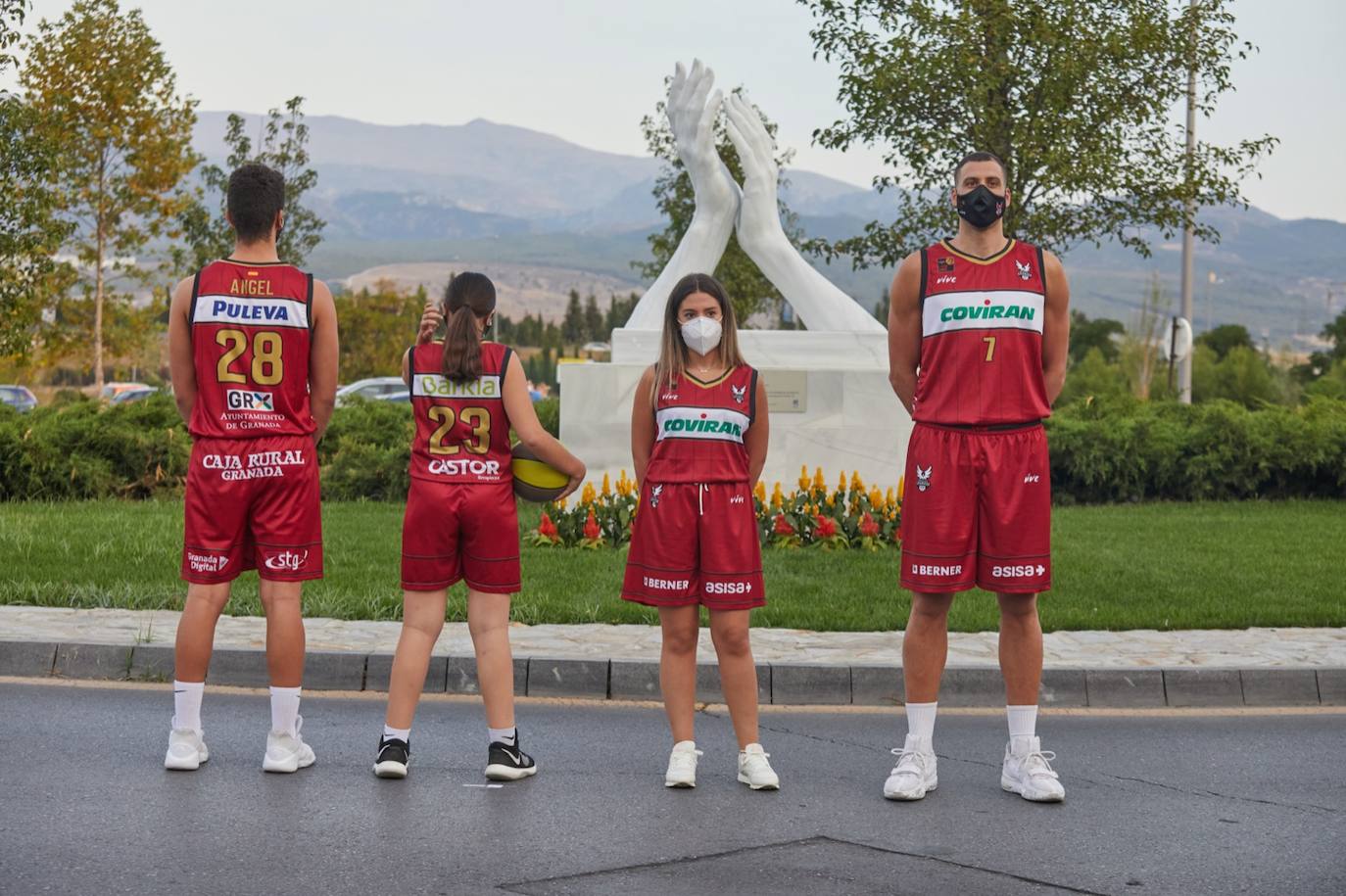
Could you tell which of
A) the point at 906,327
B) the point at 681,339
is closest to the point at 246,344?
the point at 681,339

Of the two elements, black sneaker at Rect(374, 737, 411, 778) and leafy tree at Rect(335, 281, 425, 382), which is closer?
black sneaker at Rect(374, 737, 411, 778)

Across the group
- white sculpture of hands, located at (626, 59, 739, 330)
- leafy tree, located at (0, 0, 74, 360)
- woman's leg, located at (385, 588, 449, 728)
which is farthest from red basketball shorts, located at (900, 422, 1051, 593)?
leafy tree, located at (0, 0, 74, 360)

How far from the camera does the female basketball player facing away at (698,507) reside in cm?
601

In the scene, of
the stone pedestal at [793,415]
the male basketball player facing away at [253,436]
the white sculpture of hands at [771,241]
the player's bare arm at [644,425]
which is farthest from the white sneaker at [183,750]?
the white sculpture of hands at [771,241]

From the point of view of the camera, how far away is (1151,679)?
317 inches

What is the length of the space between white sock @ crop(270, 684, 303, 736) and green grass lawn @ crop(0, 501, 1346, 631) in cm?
323

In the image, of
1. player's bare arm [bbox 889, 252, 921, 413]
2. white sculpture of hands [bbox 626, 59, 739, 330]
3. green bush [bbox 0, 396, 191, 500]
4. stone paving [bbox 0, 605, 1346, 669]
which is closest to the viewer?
player's bare arm [bbox 889, 252, 921, 413]

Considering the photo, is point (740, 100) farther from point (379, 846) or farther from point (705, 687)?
point (379, 846)

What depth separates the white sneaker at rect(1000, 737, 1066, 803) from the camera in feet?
19.5

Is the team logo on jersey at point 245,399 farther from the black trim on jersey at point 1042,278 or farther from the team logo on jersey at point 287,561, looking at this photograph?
the black trim on jersey at point 1042,278

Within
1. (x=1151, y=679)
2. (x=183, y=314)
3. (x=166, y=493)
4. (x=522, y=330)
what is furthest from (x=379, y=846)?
(x=522, y=330)

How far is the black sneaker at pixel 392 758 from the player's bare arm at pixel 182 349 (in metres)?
1.36

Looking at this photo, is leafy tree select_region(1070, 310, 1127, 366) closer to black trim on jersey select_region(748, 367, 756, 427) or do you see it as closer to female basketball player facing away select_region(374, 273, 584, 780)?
black trim on jersey select_region(748, 367, 756, 427)

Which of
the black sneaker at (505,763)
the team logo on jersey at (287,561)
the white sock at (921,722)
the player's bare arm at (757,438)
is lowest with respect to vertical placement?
the black sneaker at (505,763)
